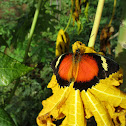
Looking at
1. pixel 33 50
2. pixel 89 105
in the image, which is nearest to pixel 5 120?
pixel 89 105

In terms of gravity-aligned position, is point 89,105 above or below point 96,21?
below

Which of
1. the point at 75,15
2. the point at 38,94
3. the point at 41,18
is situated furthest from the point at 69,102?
Result: the point at 38,94

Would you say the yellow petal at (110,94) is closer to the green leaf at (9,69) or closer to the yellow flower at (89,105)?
the yellow flower at (89,105)

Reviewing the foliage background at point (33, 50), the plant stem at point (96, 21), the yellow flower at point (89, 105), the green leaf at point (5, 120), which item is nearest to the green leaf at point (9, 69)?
the green leaf at point (5, 120)

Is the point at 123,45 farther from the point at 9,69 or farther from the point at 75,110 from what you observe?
the point at 9,69

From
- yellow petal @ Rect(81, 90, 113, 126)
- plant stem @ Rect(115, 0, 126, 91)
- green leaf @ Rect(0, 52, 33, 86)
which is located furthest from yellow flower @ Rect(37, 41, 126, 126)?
green leaf @ Rect(0, 52, 33, 86)

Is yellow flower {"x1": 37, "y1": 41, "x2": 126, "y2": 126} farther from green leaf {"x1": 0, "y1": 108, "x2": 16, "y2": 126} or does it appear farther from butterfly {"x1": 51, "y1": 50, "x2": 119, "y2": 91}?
Answer: green leaf {"x1": 0, "y1": 108, "x2": 16, "y2": 126}

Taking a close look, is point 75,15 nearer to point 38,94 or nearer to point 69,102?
point 69,102
